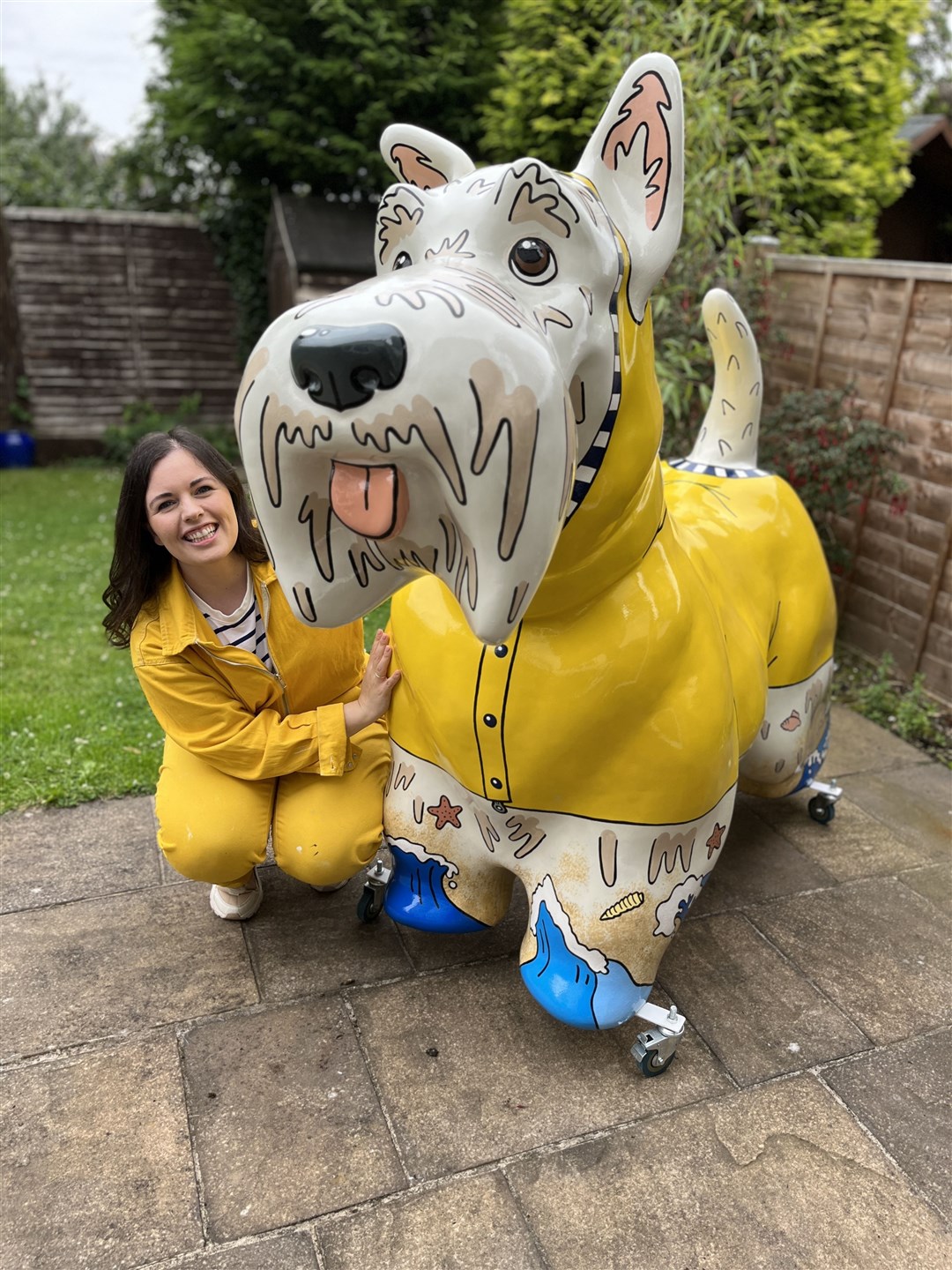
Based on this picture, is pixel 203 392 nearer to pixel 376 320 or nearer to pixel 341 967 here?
pixel 341 967

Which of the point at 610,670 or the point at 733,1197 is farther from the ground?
the point at 610,670

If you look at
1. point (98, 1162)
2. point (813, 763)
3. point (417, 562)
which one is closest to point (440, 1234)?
point (98, 1162)

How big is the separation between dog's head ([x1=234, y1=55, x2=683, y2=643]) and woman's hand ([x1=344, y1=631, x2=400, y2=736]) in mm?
601

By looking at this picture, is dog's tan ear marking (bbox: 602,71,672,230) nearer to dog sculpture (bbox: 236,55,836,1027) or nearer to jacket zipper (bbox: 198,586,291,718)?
dog sculpture (bbox: 236,55,836,1027)

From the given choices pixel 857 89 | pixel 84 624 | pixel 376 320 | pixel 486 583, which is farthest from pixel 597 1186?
pixel 857 89

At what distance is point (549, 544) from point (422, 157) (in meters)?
0.86

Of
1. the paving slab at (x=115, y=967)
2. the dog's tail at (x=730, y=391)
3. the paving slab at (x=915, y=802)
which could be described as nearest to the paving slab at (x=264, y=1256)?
the paving slab at (x=115, y=967)

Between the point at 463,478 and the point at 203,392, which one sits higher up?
the point at 463,478

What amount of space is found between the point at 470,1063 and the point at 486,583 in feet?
3.85

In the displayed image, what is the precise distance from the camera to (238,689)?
2143 millimetres

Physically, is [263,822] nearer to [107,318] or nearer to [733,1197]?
[733,1197]

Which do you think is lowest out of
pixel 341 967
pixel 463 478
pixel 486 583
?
pixel 341 967

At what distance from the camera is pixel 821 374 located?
438cm

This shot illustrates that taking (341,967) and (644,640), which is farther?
(341,967)
